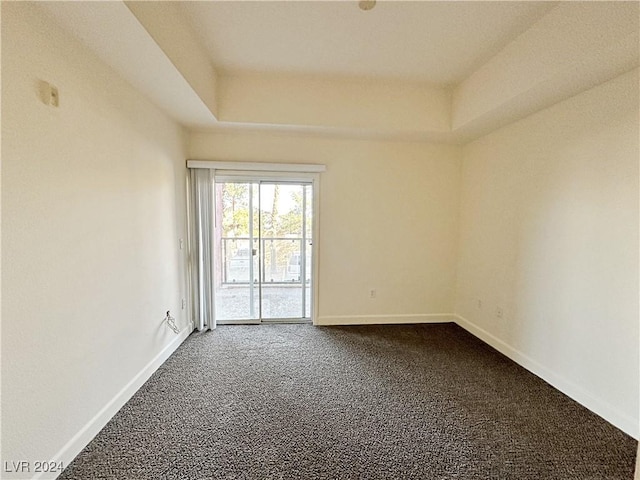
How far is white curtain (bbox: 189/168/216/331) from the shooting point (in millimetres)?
3428

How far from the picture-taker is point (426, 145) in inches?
145

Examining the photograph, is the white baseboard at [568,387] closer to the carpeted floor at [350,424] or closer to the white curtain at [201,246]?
the carpeted floor at [350,424]

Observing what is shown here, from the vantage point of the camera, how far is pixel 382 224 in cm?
375

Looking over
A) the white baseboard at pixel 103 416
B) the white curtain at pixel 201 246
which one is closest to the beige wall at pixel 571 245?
the white curtain at pixel 201 246

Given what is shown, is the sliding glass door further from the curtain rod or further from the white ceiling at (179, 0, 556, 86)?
the white ceiling at (179, 0, 556, 86)

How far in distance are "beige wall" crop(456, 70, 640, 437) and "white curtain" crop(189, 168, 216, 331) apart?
3194mm

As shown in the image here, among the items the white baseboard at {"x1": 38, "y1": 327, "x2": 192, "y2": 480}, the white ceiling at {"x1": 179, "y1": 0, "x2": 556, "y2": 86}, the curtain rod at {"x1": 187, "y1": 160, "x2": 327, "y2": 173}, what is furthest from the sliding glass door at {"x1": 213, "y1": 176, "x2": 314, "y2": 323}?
the white ceiling at {"x1": 179, "y1": 0, "x2": 556, "y2": 86}

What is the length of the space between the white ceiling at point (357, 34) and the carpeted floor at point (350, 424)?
2.75 m

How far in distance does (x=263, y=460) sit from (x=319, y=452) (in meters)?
0.32

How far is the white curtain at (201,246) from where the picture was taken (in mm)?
3428

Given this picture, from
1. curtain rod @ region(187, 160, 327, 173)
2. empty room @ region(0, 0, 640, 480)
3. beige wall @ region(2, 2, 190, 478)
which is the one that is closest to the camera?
beige wall @ region(2, 2, 190, 478)

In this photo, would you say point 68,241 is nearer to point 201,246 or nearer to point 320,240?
point 201,246

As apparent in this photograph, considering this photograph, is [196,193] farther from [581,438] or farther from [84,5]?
[581,438]

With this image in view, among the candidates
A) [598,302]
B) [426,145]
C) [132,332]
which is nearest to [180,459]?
[132,332]
